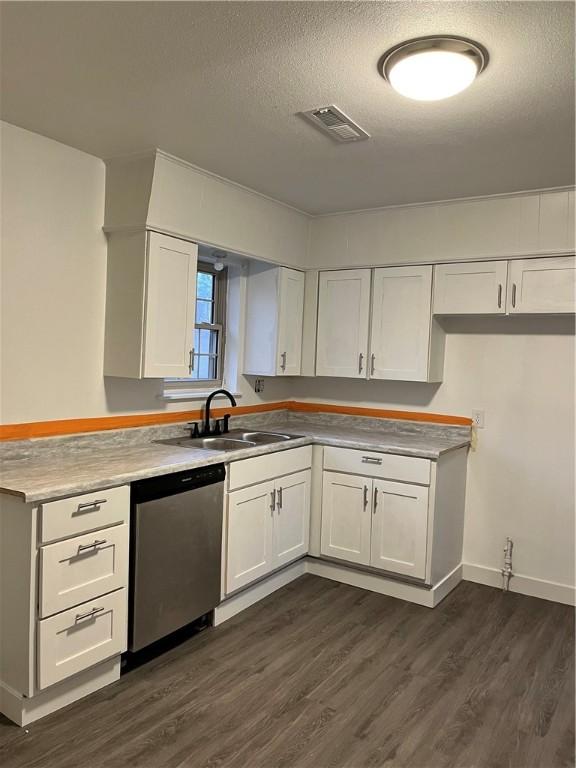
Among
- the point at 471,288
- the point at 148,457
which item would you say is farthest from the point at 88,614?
the point at 471,288

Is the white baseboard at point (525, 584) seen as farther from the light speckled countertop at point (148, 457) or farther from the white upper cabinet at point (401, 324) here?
the white upper cabinet at point (401, 324)

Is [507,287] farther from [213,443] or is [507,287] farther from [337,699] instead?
[337,699]

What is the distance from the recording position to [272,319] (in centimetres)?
416

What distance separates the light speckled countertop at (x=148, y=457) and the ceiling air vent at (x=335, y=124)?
5.47 feet

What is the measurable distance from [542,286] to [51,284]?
272 centimetres

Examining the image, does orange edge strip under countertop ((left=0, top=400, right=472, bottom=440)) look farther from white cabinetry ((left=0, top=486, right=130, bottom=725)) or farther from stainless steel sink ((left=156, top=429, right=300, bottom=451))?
white cabinetry ((left=0, top=486, right=130, bottom=725))

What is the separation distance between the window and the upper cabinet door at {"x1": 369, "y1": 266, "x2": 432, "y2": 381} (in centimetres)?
109

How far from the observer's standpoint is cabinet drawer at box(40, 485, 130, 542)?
7.43 feet

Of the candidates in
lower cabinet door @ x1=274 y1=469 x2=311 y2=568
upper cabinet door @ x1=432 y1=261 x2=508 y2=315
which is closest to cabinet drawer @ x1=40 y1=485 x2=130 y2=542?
lower cabinet door @ x1=274 y1=469 x2=311 y2=568

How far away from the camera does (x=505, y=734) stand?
7.71ft

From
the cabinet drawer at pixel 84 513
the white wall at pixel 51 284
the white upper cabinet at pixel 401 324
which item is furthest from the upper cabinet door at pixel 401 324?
the cabinet drawer at pixel 84 513

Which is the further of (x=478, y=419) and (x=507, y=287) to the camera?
(x=478, y=419)

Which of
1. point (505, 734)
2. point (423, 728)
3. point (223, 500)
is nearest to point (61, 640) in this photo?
point (223, 500)

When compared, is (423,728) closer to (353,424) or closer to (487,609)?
(487,609)
